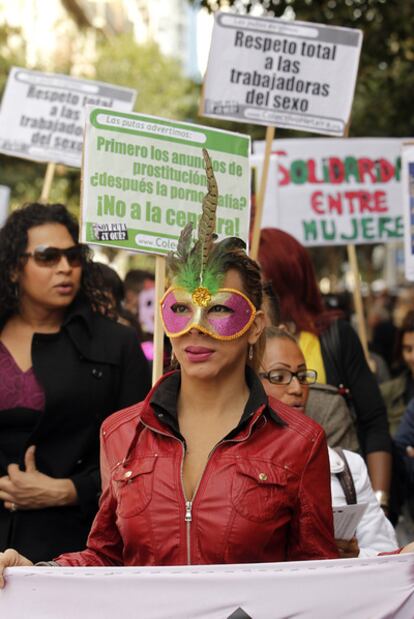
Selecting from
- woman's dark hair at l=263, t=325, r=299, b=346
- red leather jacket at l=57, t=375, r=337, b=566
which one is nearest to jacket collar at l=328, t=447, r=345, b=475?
woman's dark hair at l=263, t=325, r=299, b=346

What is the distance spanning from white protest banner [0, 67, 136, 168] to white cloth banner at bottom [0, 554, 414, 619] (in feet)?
15.9

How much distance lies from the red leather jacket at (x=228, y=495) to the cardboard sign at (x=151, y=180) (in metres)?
1.53

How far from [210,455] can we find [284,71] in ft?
11.4

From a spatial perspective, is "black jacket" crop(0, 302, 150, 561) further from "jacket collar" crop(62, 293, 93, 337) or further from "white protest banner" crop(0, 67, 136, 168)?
"white protest banner" crop(0, 67, 136, 168)

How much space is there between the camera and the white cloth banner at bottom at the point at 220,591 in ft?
9.29

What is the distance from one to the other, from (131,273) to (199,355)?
17.5 ft

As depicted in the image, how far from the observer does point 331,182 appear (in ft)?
27.1

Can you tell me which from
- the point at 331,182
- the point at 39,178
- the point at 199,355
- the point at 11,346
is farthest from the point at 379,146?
the point at 39,178

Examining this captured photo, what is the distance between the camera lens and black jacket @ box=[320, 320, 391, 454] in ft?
17.1

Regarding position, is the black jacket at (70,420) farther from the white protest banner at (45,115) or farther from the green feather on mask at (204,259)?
the white protest banner at (45,115)

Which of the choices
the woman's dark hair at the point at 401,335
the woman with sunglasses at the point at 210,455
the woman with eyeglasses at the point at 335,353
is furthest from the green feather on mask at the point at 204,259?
the woman's dark hair at the point at 401,335

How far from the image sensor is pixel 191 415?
303cm

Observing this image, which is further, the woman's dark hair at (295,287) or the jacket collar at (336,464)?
the woman's dark hair at (295,287)

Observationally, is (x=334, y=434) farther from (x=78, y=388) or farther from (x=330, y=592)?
A: (x=330, y=592)
